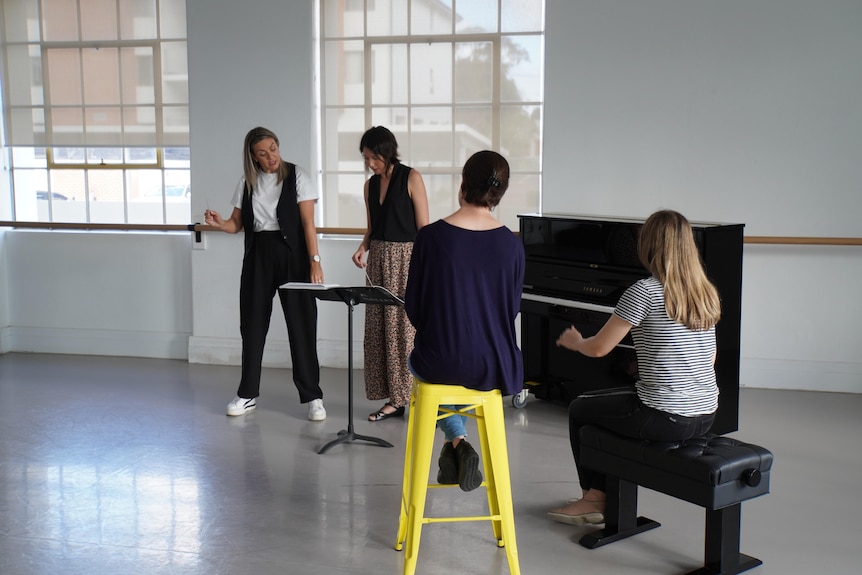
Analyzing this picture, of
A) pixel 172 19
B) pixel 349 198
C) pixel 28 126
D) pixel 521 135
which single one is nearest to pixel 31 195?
pixel 28 126

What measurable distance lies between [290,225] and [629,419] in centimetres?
235

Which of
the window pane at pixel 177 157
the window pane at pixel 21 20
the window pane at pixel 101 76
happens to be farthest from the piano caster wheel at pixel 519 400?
the window pane at pixel 21 20

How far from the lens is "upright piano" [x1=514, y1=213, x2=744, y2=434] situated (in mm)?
4465

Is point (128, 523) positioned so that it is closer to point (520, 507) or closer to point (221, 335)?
point (520, 507)

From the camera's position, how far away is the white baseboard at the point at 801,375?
566 cm

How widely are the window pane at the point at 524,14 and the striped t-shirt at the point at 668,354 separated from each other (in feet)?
10.7

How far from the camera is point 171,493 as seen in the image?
3.95 meters

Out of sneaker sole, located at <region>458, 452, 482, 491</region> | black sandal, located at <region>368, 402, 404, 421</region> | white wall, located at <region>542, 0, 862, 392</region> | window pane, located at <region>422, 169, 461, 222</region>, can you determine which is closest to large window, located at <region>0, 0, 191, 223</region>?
window pane, located at <region>422, 169, 461, 222</region>

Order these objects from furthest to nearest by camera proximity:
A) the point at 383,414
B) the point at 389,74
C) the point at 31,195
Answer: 1. the point at 31,195
2. the point at 389,74
3. the point at 383,414

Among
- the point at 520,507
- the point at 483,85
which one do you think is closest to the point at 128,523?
the point at 520,507

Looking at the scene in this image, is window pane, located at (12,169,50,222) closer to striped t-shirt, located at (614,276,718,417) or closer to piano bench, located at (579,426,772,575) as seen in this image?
piano bench, located at (579,426,772,575)

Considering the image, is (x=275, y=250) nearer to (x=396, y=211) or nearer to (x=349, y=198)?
(x=396, y=211)

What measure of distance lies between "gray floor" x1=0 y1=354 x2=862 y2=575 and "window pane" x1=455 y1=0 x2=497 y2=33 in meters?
2.49

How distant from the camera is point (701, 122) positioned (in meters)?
5.66
